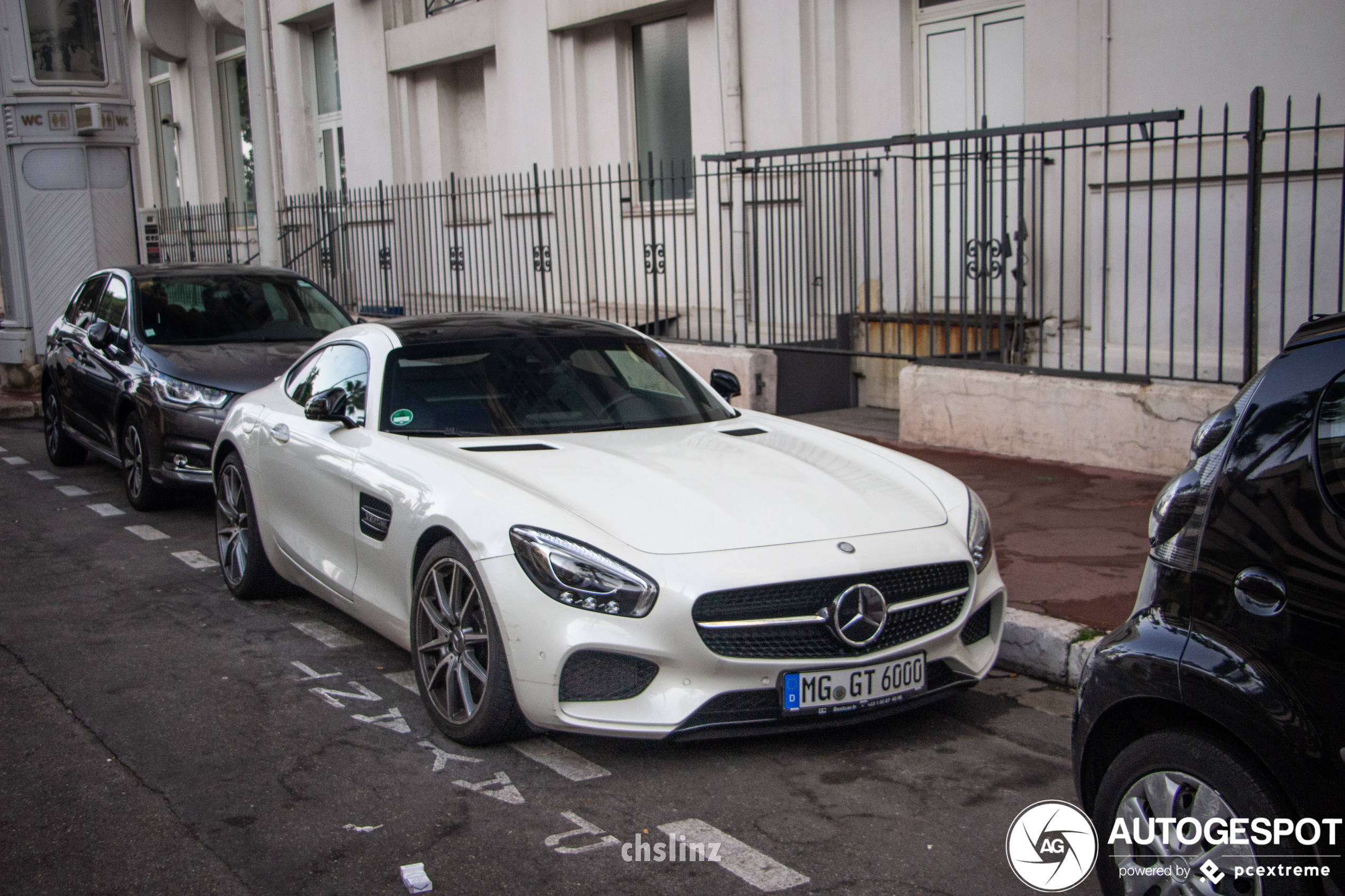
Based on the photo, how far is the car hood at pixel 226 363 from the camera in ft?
28.3

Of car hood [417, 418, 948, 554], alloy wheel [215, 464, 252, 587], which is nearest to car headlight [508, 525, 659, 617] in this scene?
car hood [417, 418, 948, 554]

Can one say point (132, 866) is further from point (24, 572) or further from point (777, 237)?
point (777, 237)

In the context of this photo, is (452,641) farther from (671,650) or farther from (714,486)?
(714,486)

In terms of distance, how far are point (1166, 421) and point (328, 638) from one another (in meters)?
5.22

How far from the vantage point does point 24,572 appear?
721 centimetres

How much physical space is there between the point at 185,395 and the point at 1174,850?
7.23m

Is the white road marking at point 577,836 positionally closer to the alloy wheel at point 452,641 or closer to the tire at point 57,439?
the alloy wheel at point 452,641

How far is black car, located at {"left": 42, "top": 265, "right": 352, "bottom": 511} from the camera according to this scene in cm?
849

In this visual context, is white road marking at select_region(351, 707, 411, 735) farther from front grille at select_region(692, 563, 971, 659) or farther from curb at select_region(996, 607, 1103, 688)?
curb at select_region(996, 607, 1103, 688)

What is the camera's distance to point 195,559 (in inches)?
296

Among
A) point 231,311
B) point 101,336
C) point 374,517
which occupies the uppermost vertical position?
point 231,311

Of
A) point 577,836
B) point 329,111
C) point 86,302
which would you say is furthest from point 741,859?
point 329,111

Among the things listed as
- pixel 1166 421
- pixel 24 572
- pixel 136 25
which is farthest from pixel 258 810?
pixel 136 25

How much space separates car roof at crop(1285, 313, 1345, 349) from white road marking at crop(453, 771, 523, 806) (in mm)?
2541
